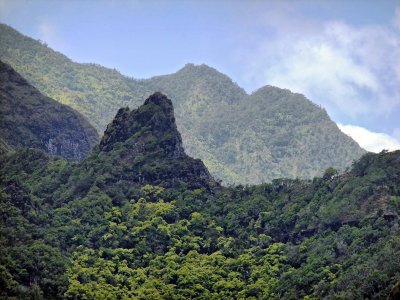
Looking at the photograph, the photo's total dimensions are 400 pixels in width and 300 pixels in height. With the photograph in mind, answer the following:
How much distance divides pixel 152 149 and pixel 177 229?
16636 mm

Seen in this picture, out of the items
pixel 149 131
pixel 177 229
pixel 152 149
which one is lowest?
pixel 177 229

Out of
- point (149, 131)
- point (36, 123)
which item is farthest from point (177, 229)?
point (36, 123)

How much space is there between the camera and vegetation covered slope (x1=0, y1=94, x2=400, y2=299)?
71.2 m

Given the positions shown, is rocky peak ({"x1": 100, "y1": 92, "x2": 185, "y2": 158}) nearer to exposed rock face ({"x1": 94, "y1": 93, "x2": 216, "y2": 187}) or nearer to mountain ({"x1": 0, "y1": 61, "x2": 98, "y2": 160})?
exposed rock face ({"x1": 94, "y1": 93, "x2": 216, "y2": 187})

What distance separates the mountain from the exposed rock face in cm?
2011

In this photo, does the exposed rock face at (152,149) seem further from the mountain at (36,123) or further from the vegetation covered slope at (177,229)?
the mountain at (36,123)

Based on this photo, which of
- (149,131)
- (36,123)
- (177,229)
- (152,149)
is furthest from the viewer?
(36,123)

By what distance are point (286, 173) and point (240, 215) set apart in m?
107

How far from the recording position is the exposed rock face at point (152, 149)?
95.4 meters

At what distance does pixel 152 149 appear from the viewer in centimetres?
9981

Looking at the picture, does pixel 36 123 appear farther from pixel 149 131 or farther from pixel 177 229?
pixel 177 229

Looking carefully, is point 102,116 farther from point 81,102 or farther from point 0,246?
point 0,246

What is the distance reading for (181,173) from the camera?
95812 mm

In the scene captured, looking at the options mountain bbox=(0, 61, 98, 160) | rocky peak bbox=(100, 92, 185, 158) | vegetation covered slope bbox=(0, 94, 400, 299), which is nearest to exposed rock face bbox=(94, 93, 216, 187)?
rocky peak bbox=(100, 92, 185, 158)
